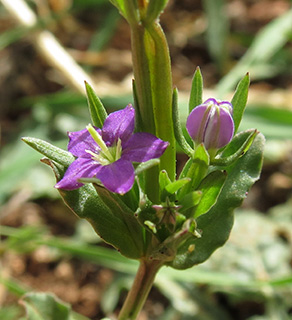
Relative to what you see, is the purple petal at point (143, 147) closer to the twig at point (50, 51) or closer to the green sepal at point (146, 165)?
the green sepal at point (146, 165)

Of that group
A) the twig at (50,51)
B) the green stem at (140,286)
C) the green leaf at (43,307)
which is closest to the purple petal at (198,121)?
the green stem at (140,286)

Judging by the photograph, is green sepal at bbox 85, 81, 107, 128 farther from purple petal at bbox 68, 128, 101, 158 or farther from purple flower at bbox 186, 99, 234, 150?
purple flower at bbox 186, 99, 234, 150

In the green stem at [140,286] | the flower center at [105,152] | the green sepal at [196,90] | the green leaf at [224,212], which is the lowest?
the green stem at [140,286]

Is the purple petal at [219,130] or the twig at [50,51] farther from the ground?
the purple petal at [219,130]

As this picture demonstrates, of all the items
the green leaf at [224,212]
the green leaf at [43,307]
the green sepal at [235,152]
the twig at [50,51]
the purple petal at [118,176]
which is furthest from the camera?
the twig at [50,51]

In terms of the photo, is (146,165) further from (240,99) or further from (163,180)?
(240,99)

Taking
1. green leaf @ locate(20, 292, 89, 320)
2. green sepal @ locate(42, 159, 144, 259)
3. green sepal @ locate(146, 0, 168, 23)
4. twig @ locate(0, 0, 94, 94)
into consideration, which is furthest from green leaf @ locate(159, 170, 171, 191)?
twig @ locate(0, 0, 94, 94)
